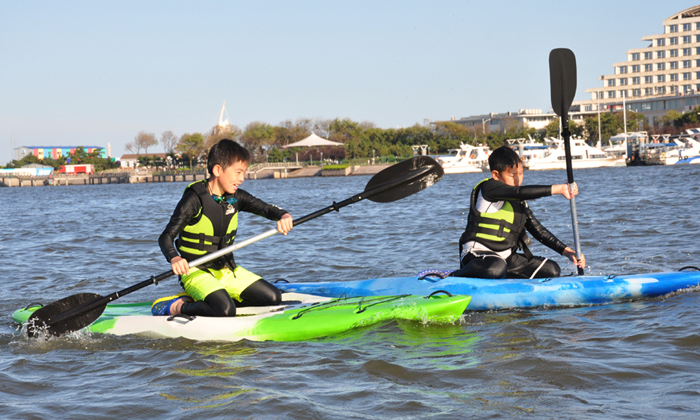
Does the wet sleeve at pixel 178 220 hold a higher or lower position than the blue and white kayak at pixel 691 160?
higher

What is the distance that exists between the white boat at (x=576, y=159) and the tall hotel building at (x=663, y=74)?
110 ft

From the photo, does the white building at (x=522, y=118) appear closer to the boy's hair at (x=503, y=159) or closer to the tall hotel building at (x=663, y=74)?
the tall hotel building at (x=663, y=74)

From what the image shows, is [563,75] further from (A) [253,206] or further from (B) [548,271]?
(A) [253,206]

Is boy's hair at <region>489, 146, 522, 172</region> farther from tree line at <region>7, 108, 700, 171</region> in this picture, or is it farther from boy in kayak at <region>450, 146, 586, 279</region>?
tree line at <region>7, 108, 700, 171</region>

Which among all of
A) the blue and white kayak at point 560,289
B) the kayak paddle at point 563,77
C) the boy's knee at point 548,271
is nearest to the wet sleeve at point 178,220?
the blue and white kayak at point 560,289

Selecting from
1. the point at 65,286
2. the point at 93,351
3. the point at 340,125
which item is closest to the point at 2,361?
the point at 93,351

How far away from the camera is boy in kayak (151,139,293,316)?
4.67 metres

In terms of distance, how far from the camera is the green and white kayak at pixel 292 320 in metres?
4.66

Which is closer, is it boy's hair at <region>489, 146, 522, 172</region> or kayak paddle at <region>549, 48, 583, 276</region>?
boy's hair at <region>489, 146, 522, 172</region>

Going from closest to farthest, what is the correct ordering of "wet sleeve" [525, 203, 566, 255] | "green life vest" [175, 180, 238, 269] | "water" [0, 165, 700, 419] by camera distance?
"water" [0, 165, 700, 419] < "green life vest" [175, 180, 238, 269] < "wet sleeve" [525, 203, 566, 255]

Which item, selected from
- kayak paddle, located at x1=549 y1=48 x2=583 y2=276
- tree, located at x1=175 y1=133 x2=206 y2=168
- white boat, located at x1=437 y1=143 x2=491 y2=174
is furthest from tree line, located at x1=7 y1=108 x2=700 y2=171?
kayak paddle, located at x1=549 y1=48 x2=583 y2=276

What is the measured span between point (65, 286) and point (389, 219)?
8990mm

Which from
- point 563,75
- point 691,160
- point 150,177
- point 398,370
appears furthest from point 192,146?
point 398,370

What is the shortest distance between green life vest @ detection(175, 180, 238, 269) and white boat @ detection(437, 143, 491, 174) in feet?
167
